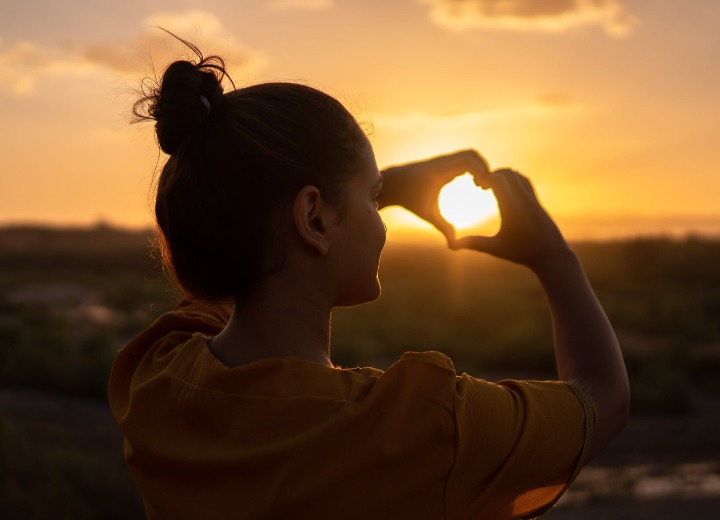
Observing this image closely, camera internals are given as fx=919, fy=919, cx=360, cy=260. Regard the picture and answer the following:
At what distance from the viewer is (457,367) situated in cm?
1529

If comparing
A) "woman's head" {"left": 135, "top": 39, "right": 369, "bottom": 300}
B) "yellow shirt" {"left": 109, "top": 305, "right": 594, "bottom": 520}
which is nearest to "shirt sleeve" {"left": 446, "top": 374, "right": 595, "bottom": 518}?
"yellow shirt" {"left": 109, "top": 305, "right": 594, "bottom": 520}

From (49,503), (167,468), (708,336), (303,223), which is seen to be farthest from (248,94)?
(708,336)

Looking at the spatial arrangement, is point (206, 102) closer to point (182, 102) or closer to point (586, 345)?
point (182, 102)

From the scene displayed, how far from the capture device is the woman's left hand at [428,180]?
1682mm

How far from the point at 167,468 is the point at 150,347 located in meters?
0.33

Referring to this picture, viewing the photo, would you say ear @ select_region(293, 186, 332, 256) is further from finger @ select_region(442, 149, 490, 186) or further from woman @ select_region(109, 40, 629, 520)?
finger @ select_region(442, 149, 490, 186)

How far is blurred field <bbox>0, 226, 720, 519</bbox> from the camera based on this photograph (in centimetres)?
574

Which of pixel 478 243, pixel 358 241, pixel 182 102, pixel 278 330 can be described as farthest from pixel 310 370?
pixel 182 102

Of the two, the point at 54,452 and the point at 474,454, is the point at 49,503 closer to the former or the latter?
the point at 54,452

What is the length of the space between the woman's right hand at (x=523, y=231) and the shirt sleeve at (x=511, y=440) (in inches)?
10.3

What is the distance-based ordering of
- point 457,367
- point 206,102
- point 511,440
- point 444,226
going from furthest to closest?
point 457,367 < point 444,226 < point 206,102 < point 511,440

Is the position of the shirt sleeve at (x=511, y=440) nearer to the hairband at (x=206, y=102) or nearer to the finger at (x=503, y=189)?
the finger at (x=503, y=189)

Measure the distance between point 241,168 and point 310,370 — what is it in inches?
13.3

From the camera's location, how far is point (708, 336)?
21.1 metres
